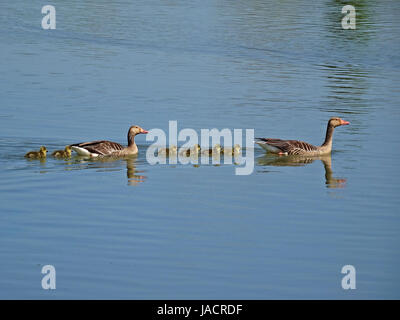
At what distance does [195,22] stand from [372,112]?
17.4 m

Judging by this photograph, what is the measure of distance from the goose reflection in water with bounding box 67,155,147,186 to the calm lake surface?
0.21ft

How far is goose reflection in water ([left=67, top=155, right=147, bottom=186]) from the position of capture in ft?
56.5

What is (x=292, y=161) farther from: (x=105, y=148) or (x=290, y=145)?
(x=105, y=148)

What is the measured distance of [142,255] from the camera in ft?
39.3

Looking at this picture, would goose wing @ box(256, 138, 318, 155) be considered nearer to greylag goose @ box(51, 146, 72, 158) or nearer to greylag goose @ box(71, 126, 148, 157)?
greylag goose @ box(71, 126, 148, 157)

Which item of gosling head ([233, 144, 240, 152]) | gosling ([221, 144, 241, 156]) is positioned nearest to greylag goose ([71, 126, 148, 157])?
gosling ([221, 144, 241, 156])

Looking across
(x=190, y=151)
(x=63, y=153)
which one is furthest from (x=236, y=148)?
(x=63, y=153)

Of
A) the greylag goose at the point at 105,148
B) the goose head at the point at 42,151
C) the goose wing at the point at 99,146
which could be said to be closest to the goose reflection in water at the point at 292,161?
the greylag goose at the point at 105,148

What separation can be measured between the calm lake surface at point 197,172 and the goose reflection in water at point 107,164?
6cm

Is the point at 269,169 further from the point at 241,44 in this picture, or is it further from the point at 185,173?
the point at 241,44

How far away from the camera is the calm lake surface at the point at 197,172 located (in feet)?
37.8

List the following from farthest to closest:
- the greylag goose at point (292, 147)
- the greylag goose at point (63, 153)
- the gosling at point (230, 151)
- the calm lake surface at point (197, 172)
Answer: the gosling at point (230, 151), the greylag goose at point (292, 147), the greylag goose at point (63, 153), the calm lake surface at point (197, 172)

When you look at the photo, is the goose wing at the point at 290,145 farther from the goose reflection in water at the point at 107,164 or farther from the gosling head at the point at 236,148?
the goose reflection in water at the point at 107,164

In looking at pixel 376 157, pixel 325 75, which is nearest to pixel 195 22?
pixel 325 75
